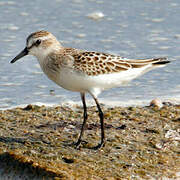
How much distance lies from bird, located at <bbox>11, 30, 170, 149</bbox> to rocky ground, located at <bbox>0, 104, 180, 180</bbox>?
285 millimetres

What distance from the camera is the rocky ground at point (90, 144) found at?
5418 mm

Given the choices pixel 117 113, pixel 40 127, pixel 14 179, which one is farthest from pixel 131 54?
pixel 14 179

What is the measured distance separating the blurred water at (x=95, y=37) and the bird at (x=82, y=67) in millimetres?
1987

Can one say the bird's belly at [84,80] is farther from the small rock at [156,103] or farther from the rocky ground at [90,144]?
the small rock at [156,103]

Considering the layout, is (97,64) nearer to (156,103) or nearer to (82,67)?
(82,67)

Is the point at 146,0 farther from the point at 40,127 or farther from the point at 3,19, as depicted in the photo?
the point at 40,127

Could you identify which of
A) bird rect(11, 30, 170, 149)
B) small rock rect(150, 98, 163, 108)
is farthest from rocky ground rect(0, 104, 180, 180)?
bird rect(11, 30, 170, 149)

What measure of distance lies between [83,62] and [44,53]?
54 centimetres

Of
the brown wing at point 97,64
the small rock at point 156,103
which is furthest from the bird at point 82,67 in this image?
the small rock at point 156,103

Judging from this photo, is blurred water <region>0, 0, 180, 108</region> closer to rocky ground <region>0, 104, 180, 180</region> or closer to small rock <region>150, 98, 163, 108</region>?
small rock <region>150, 98, 163, 108</region>

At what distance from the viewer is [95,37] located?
35.3ft

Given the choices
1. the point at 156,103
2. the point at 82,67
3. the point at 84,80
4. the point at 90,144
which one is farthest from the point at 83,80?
the point at 156,103

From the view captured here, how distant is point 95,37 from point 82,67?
4919mm

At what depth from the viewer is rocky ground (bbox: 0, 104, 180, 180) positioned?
542 cm
